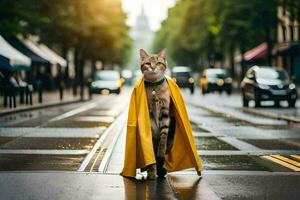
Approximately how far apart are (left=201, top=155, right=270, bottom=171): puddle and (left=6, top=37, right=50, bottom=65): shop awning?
30.2 m

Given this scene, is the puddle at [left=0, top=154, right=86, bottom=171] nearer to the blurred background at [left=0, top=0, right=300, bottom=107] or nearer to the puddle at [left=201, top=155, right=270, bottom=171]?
the puddle at [left=201, top=155, right=270, bottom=171]

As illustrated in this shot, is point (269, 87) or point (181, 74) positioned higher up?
point (181, 74)

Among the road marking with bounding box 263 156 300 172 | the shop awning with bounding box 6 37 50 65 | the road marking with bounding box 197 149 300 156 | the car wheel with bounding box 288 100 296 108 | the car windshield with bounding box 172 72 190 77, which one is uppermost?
the shop awning with bounding box 6 37 50 65

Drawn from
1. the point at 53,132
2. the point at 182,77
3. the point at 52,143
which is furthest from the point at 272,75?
the point at 182,77

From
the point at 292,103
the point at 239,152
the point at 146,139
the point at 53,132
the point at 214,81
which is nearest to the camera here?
the point at 146,139

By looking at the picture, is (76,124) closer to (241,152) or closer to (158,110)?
(241,152)

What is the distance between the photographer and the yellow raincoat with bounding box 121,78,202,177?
850 cm

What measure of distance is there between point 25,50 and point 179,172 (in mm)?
33608

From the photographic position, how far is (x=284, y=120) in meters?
21.8

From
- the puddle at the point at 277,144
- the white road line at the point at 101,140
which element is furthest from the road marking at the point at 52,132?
the puddle at the point at 277,144

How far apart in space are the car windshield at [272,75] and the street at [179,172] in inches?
400

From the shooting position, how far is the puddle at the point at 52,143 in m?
12.9

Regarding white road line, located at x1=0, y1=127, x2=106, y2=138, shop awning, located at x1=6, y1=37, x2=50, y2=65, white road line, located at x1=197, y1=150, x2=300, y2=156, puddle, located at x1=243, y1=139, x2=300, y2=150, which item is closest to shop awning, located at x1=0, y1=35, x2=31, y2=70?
shop awning, located at x1=6, y1=37, x2=50, y2=65

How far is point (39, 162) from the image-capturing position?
10.6 meters
